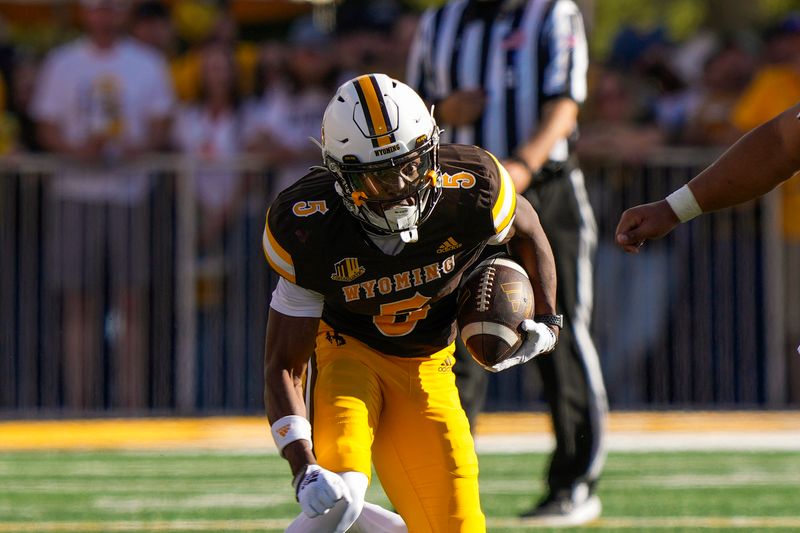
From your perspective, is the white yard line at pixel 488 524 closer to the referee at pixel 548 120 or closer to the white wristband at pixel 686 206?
the referee at pixel 548 120

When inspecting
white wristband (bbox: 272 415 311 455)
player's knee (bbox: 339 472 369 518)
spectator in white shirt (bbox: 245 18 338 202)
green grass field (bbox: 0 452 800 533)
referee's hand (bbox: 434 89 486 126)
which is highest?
spectator in white shirt (bbox: 245 18 338 202)

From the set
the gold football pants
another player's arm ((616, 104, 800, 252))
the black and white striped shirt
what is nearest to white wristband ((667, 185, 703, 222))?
another player's arm ((616, 104, 800, 252))

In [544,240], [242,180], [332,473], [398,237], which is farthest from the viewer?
[242,180]

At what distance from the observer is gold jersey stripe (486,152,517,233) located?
4383 millimetres

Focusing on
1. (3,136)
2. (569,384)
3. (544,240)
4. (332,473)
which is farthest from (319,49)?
(332,473)

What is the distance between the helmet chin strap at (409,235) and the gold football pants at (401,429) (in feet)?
1.37

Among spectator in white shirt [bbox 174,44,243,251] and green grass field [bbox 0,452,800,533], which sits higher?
spectator in white shirt [bbox 174,44,243,251]

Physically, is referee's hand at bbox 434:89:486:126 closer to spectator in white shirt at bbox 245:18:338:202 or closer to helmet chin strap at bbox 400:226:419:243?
helmet chin strap at bbox 400:226:419:243

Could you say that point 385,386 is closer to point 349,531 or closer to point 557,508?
point 349,531

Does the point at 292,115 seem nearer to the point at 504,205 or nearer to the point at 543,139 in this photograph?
the point at 543,139

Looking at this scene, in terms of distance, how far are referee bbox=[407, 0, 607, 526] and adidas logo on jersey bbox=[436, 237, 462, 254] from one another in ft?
4.42

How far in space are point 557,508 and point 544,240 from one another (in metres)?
1.48

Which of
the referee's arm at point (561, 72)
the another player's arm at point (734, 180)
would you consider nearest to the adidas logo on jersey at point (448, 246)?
the another player's arm at point (734, 180)

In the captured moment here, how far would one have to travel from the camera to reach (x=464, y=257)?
4.47 meters
